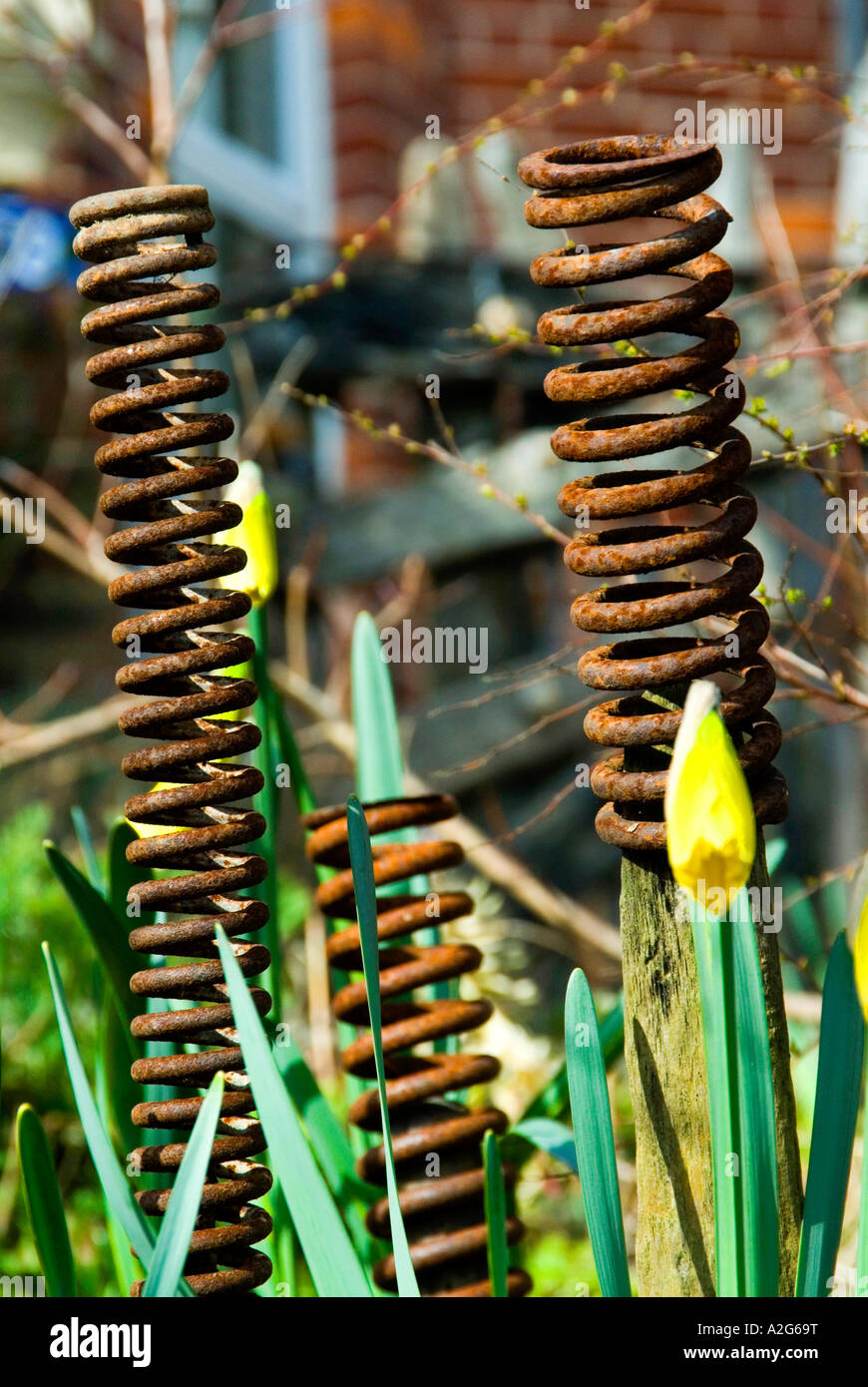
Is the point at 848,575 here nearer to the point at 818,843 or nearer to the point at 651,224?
the point at 818,843

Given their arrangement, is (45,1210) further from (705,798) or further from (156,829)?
(705,798)

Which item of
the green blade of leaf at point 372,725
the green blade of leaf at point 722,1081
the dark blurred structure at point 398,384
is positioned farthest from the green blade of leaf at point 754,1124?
the dark blurred structure at point 398,384

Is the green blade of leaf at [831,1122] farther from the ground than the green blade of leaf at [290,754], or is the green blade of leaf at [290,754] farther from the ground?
the green blade of leaf at [290,754]

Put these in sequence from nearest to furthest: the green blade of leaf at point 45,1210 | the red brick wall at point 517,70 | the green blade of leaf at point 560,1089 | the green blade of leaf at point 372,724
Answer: the green blade of leaf at point 45,1210 < the green blade of leaf at point 560,1089 < the green blade of leaf at point 372,724 < the red brick wall at point 517,70

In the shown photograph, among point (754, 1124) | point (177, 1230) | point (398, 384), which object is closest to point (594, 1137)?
point (754, 1124)

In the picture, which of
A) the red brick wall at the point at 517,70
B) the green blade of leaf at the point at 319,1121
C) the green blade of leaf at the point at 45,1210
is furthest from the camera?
the red brick wall at the point at 517,70

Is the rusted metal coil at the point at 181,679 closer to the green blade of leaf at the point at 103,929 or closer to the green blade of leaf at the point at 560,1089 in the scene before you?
the green blade of leaf at the point at 103,929
